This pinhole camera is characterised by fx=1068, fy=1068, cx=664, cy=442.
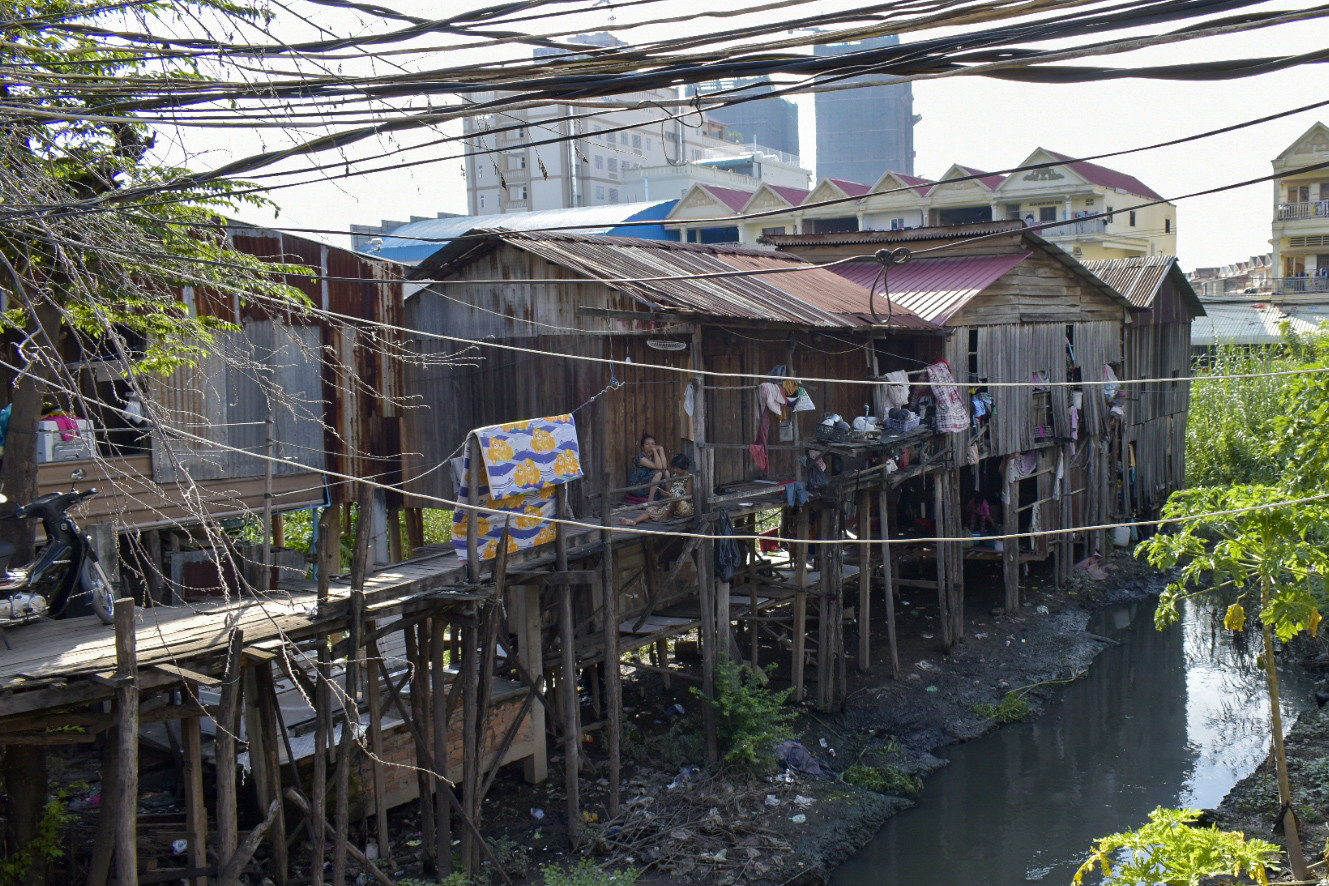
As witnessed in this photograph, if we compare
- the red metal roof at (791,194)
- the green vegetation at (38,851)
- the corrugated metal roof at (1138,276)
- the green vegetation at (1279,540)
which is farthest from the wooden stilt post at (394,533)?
the red metal roof at (791,194)

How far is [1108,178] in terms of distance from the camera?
117 feet

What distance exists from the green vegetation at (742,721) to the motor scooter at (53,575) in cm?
660

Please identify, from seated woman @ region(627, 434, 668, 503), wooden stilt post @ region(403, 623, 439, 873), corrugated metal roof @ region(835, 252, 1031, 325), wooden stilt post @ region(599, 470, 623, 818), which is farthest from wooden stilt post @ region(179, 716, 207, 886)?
corrugated metal roof @ region(835, 252, 1031, 325)

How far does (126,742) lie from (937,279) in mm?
15524

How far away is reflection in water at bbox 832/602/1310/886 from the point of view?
11.9 metres

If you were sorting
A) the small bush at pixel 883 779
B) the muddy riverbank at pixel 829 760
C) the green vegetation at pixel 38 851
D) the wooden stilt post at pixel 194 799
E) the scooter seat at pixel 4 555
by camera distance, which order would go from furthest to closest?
the small bush at pixel 883 779 → the muddy riverbank at pixel 829 760 → the green vegetation at pixel 38 851 → the wooden stilt post at pixel 194 799 → the scooter seat at pixel 4 555

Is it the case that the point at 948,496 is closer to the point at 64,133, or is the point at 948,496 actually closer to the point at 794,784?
the point at 794,784

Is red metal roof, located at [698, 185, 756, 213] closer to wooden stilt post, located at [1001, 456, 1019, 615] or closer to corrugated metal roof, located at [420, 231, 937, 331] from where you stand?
corrugated metal roof, located at [420, 231, 937, 331]

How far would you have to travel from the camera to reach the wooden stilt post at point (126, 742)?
255 inches

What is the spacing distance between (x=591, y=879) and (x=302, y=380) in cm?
649

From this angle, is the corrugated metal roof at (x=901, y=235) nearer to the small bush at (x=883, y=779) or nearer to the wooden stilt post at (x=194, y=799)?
the small bush at (x=883, y=779)

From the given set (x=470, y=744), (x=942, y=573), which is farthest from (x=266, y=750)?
(x=942, y=573)

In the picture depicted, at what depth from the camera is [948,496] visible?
57.8 ft

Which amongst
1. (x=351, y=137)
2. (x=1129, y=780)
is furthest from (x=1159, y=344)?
(x=351, y=137)
